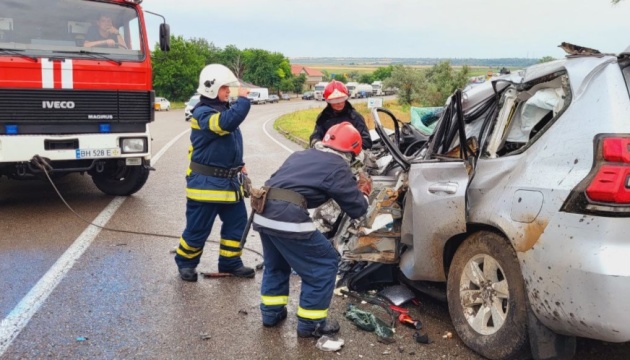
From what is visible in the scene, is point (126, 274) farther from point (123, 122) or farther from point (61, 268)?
point (123, 122)

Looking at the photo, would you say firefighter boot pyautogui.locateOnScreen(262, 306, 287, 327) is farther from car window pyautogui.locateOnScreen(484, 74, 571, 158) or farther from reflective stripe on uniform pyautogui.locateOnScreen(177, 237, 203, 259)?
car window pyautogui.locateOnScreen(484, 74, 571, 158)

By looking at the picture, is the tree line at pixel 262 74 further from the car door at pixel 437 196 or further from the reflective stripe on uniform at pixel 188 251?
the car door at pixel 437 196

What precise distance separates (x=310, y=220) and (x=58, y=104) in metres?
4.47

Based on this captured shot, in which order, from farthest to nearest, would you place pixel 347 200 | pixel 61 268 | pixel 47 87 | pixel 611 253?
pixel 47 87 < pixel 61 268 < pixel 347 200 < pixel 611 253

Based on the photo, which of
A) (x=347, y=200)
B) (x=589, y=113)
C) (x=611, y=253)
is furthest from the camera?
(x=347, y=200)

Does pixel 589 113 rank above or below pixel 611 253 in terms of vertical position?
above

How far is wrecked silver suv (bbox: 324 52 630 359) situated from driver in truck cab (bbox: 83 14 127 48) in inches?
180

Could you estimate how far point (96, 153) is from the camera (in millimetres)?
A: 7113

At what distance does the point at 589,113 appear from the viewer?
2.78 metres

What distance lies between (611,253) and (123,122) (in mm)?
6106

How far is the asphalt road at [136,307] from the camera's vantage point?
3555mm

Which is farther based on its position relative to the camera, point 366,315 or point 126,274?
point 126,274

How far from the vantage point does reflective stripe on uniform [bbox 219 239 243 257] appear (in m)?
4.94

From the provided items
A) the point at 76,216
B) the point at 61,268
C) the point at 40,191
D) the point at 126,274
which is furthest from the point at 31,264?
the point at 40,191
